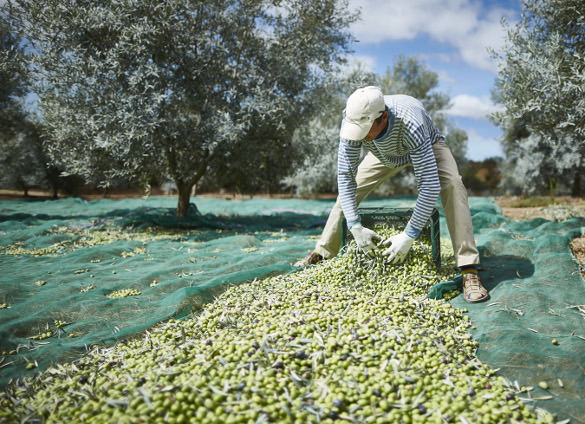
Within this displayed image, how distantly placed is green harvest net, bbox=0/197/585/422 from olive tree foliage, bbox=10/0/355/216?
1.83m

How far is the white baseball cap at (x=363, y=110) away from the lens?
271cm

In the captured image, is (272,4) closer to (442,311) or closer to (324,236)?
(324,236)

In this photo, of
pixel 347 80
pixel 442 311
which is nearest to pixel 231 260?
pixel 442 311

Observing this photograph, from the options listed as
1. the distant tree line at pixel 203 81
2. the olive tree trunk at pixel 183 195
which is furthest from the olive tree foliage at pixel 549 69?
the olive tree trunk at pixel 183 195

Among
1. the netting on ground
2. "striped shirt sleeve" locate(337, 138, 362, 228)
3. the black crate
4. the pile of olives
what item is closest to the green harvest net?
the netting on ground

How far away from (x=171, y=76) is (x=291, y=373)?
6777 millimetres

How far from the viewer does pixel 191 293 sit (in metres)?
3.25

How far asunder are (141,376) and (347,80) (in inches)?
318

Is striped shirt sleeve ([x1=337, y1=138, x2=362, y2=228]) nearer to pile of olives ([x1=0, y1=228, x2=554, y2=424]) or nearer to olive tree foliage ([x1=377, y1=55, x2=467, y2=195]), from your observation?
pile of olives ([x1=0, y1=228, x2=554, y2=424])

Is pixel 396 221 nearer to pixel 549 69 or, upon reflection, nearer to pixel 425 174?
pixel 425 174

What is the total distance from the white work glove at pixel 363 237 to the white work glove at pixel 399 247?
14cm

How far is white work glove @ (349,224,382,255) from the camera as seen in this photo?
3.22 metres

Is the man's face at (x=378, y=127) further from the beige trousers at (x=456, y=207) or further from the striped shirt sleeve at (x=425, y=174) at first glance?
the beige trousers at (x=456, y=207)

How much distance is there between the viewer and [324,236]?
13.4 feet
